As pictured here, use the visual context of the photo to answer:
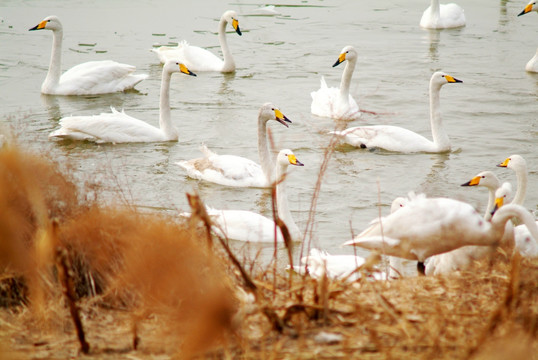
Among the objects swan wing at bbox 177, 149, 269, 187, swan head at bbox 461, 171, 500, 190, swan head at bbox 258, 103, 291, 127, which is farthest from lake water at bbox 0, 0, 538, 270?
swan head at bbox 461, 171, 500, 190

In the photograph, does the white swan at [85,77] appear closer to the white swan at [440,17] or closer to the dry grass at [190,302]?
the white swan at [440,17]

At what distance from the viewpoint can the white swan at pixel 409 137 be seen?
11.1 metres

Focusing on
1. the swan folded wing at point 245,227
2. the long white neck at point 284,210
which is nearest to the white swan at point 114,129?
the long white neck at point 284,210

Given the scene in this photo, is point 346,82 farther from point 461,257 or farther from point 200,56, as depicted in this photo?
point 461,257


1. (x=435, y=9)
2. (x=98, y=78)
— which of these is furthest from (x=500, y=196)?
(x=435, y=9)

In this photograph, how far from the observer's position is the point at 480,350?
11.6 ft

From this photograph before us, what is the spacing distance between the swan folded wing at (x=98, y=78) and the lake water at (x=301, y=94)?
0.20 metres

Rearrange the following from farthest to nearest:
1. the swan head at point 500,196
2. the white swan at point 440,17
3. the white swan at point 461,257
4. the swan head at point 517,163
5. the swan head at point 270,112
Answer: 1. the white swan at point 440,17
2. the swan head at point 270,112
3. the swan head at point 517,163
4. the swan head at point 500,196
5. the white swan at point 461,257

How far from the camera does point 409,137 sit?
11148mm

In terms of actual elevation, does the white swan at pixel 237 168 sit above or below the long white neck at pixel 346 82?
below

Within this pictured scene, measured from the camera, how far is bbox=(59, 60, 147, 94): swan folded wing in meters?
13.8

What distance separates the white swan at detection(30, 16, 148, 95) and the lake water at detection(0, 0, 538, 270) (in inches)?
7.7

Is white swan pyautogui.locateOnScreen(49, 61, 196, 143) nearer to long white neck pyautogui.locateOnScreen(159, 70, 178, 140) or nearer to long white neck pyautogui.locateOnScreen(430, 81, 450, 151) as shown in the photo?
long white neck pyautogui.locateOnScreen(159, 70, 178, 140)

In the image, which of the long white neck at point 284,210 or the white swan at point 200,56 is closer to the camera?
the long white neck at point 284,210
